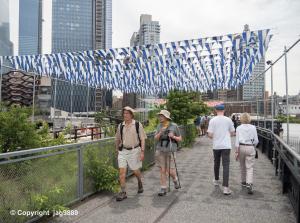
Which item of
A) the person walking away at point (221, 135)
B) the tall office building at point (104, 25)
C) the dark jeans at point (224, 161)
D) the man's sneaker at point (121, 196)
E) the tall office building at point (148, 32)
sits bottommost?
the man's sneaker at point (121, 196)

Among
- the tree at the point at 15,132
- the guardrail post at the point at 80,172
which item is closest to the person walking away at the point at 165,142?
the guardrail post at the point at 80,172

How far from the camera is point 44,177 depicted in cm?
465

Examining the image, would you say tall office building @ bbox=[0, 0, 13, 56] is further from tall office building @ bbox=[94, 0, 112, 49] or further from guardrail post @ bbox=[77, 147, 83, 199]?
guardrail post @ bbox=[77, 147, 83, 199]

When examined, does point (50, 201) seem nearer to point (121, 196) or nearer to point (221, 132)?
point (121, 196)

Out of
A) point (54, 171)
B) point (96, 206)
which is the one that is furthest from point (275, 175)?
point (54, 171)

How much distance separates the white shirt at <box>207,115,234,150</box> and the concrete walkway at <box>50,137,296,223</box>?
36.2 inches

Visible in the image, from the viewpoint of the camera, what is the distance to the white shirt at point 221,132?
623 centimetres

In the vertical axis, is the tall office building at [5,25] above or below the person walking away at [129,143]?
above

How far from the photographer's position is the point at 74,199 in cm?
540

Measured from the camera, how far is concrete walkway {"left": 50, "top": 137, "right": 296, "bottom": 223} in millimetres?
4684

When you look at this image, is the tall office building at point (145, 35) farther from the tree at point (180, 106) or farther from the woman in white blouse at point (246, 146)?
the woman in white blouse at point (246, 146)

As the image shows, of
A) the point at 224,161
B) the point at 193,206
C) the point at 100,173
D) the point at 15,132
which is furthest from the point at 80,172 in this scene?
the point at 224,161

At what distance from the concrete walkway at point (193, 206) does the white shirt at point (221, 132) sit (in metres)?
0.92

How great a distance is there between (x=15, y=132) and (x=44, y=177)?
172 cm
